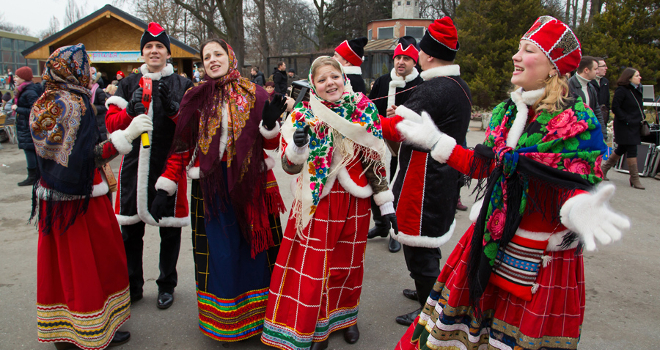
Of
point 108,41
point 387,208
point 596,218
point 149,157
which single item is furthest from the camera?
point 108,41

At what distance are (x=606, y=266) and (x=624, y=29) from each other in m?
14.6

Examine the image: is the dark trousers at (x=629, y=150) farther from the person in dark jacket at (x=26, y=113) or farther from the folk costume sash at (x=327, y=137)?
the person in dark jacket at (x=26, y=113)

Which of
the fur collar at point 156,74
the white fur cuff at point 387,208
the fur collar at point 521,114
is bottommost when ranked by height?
the white fur cuff at point 387,208

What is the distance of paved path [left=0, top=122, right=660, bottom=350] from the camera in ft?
9.71

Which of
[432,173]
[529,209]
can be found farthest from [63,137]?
[529,209]

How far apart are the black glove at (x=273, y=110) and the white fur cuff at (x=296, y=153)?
11.1 inches

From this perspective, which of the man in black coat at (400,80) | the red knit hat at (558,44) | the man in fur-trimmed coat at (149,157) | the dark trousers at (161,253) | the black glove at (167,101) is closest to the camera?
the red knit hat at (558,44)

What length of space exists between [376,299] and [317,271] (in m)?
1.15

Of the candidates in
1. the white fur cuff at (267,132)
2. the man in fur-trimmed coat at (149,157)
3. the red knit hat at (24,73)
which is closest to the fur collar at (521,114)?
the white fur cuff at (267,132)

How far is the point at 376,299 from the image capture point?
3539 millimetres

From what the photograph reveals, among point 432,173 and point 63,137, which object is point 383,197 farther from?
point 63,137

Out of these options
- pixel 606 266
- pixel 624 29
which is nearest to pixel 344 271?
pixel 606 266

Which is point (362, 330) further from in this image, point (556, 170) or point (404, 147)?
point (556, 170)

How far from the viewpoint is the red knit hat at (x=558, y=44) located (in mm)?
1875
